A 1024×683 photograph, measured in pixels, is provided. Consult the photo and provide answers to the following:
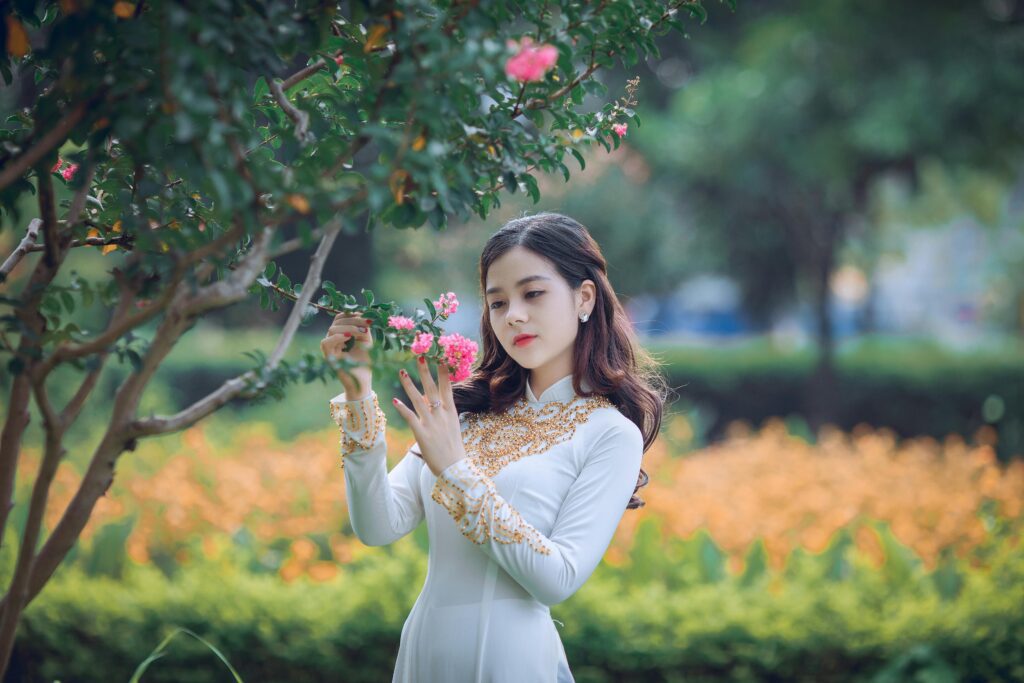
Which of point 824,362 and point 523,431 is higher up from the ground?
point 824,362

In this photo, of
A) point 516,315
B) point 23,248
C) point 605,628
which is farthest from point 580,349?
point 605,628

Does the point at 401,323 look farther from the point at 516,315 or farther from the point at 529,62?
the point at 529,62

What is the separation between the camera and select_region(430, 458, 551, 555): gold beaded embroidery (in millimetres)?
1758

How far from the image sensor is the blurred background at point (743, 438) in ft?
10.7

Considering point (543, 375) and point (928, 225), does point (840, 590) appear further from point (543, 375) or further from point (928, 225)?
point (928, 225)

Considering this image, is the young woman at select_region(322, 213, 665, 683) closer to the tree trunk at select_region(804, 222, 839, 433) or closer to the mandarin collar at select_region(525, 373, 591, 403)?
the mandarin collar at select_region(525, 373, 591, 403)

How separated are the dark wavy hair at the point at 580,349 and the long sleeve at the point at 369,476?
12.5 inches

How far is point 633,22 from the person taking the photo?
1655mm

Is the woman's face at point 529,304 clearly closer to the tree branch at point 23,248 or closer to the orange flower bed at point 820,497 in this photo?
the tree branch at point 23,248

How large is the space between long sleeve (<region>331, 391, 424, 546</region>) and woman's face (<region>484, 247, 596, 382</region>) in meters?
0.33

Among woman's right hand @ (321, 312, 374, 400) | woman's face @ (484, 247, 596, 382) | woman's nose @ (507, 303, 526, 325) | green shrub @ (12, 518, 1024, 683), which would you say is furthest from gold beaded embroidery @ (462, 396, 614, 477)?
green shrub @ (12, 518, 1024, 683)

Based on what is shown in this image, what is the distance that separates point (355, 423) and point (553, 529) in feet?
1.51

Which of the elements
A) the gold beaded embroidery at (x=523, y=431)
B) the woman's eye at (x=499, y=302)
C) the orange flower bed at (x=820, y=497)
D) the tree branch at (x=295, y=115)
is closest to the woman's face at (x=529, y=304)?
the woman's eye at (x=499, y=302)

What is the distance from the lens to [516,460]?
6.59 ft
